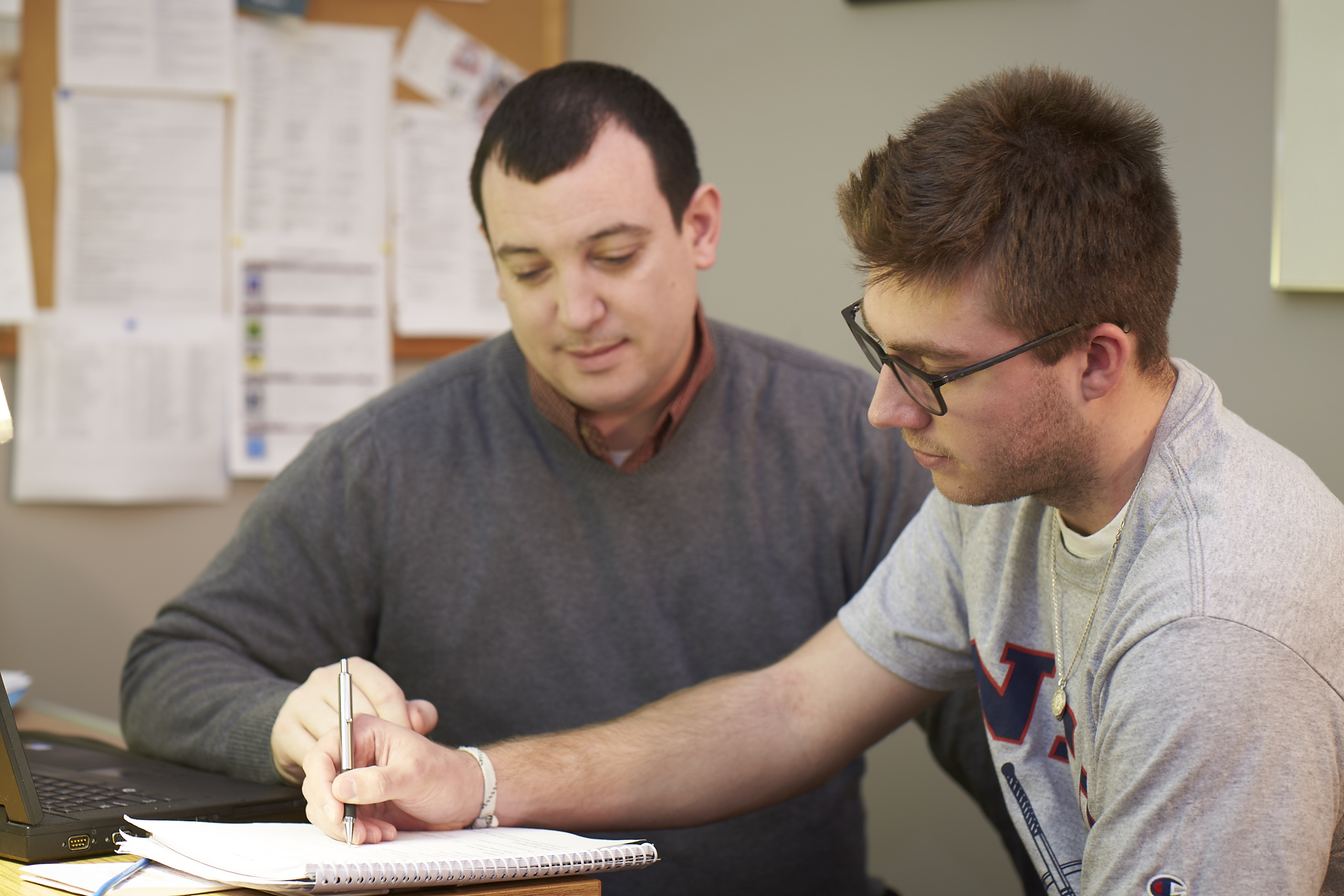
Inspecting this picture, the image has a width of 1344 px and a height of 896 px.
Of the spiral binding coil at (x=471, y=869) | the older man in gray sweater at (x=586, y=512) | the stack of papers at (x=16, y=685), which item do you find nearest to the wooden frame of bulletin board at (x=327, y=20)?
the stack of papers at (x=16, y=685)

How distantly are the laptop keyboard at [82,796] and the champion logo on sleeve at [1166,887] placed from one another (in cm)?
76

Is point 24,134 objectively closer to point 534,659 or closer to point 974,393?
point 534,659

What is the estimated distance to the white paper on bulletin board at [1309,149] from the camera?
1463mm

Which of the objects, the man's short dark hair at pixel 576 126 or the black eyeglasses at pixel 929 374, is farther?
the man's short dark hair at pixel 576 126

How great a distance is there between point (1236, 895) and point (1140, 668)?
15cm

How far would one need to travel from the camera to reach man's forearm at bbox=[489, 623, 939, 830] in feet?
3.56

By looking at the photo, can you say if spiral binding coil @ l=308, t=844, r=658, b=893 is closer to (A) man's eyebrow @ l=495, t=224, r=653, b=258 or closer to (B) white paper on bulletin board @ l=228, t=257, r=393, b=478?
(A) man's eyebrow @ l=495, t=224, r=653, b=258

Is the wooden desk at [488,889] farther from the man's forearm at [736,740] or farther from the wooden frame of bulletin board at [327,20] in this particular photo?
the wooden frame of bulletin board at [327,20]

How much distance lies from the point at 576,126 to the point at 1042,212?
2.19 ft

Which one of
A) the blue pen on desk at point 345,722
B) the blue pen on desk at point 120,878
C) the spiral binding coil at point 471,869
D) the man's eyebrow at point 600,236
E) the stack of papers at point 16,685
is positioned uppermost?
the man's eyebrow at point 600,236

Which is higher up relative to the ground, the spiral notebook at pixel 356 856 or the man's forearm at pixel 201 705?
the spiral notebook at pixel 356 856

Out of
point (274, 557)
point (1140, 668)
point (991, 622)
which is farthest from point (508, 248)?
point (1140, 668)

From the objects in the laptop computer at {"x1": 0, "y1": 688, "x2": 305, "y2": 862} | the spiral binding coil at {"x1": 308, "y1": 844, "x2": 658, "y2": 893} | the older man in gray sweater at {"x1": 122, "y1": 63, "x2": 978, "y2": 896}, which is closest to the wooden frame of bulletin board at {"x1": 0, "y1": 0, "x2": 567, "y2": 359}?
the older man in gray sweater at {"x1": 122, "y1": 63, "x2": 978, "y2": 896}

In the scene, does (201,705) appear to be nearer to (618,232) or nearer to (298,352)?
(618,232)
